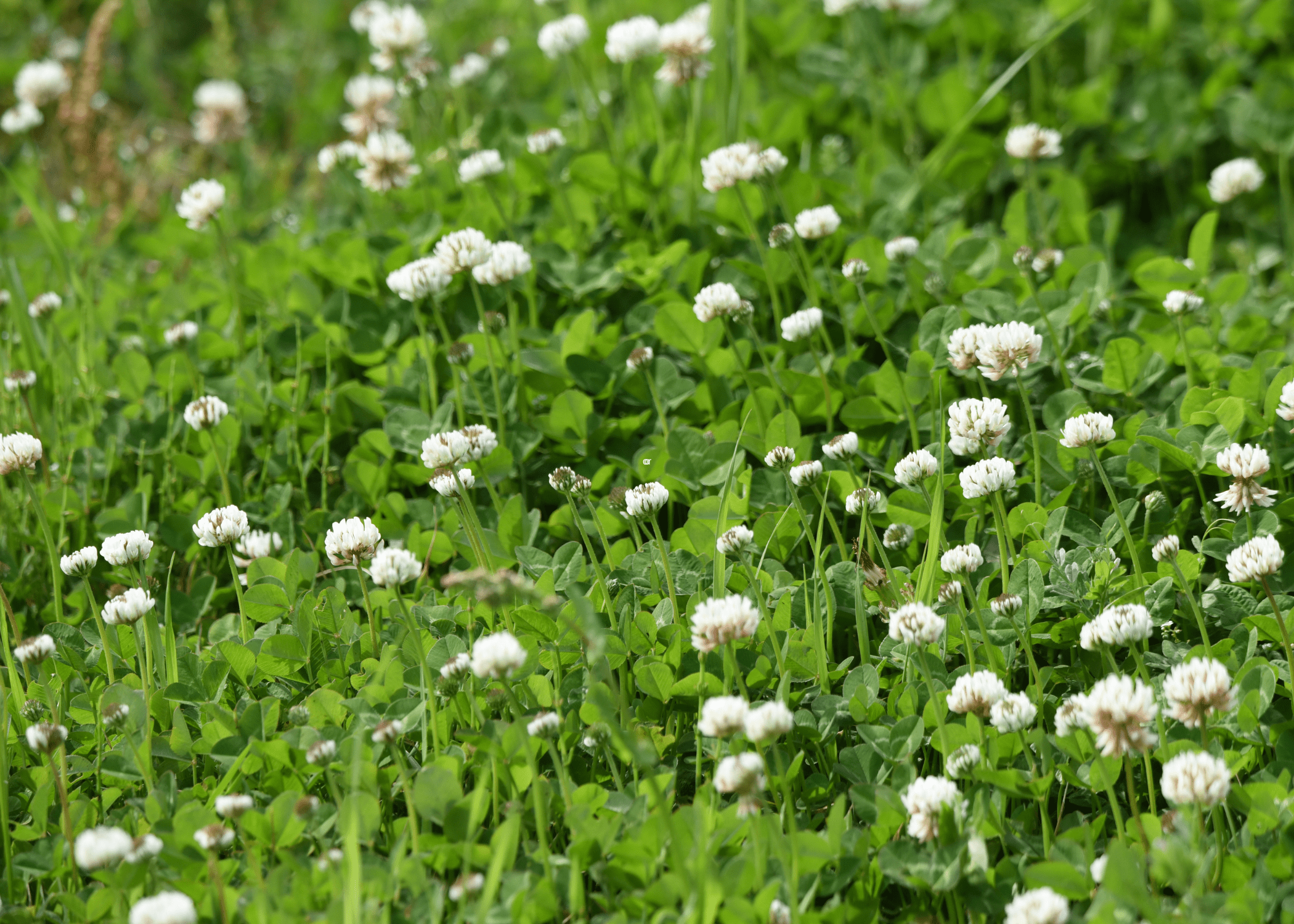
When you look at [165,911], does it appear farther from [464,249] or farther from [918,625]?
[464,249]

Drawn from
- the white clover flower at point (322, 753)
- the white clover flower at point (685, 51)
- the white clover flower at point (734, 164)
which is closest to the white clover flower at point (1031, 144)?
the white clover flower at point (734, 164)

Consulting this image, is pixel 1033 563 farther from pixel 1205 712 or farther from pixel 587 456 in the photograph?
pixel 587 456

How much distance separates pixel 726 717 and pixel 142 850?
853 mm

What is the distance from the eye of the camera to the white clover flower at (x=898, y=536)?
2246mm

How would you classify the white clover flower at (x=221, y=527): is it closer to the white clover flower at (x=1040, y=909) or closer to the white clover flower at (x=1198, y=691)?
the white clover flower at (x=1040, y=909)

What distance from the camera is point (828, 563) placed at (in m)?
2.38

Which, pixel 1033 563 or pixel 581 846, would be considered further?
pixel 1033 563

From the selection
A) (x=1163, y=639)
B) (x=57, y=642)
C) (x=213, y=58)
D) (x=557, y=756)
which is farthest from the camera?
(x=213, y=58)

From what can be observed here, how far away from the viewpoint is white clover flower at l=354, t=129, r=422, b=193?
3193 millimetres

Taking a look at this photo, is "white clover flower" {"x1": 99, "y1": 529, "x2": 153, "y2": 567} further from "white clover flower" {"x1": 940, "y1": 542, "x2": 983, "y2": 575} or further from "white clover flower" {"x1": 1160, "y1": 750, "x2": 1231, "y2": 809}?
"white clover flower" {"x1": 1160, "y1": 750, "x2": 1231, "y2": 809}

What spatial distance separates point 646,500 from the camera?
7.04 feet

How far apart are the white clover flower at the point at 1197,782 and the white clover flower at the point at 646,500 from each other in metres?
0.95

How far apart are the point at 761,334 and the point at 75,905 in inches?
78.1

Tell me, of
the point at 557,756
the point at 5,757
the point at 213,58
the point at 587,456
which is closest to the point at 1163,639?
the point at 557,756
